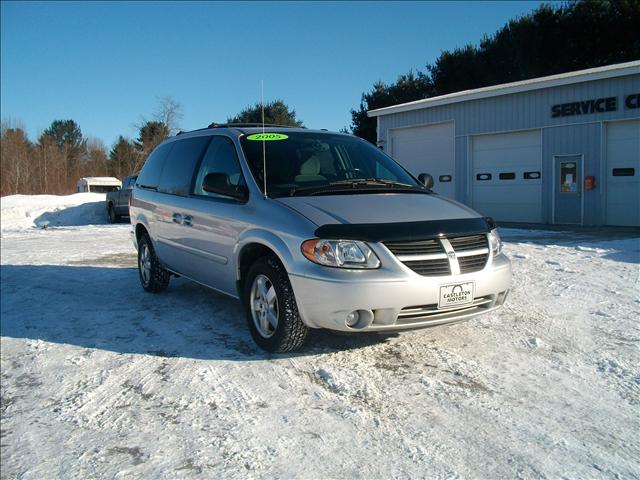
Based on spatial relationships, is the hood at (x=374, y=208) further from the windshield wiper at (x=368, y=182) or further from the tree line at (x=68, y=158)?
the tree line at (x=68, y=158)

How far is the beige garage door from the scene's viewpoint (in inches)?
543

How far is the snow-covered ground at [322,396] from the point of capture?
2773 millimetres

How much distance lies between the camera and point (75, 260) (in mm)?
9742

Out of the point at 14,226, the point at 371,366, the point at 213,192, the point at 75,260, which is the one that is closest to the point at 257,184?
the point at 213,192

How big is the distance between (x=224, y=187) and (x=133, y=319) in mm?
1802

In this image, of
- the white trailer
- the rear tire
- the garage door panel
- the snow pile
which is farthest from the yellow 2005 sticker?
the white trailer

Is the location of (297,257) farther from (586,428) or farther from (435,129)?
(435,129)

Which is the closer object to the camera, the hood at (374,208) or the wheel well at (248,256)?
the hood at (374,208)

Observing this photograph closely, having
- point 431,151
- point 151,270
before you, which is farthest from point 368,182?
point 431,151

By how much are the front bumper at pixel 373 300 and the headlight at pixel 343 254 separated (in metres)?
0.07

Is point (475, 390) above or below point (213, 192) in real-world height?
below

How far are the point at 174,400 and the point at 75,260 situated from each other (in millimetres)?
7088

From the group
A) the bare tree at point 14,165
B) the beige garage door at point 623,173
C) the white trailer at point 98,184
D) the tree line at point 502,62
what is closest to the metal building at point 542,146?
the beige garage door at point 623,173

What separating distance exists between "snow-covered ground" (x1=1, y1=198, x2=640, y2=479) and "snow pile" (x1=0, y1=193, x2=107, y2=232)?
1760cm
